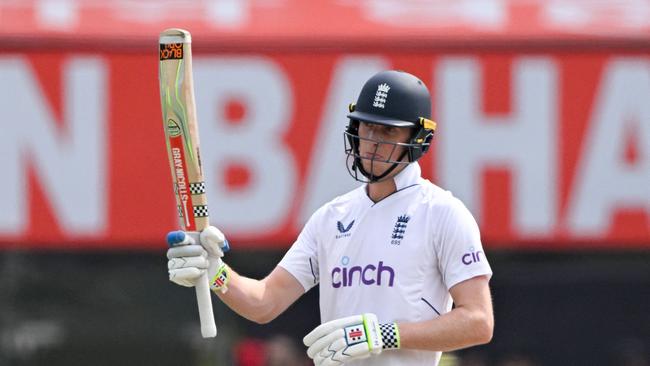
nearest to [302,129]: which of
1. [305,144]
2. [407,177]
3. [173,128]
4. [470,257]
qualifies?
[305,144]

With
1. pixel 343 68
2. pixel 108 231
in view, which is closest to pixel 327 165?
pixel 343 68

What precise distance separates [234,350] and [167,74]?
5.24 meters

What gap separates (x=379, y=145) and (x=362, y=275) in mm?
375

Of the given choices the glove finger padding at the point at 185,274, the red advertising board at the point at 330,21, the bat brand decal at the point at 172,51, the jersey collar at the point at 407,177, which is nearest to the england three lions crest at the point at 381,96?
the jersey collar at the point at 407,177

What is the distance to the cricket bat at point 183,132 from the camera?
12.4 ft

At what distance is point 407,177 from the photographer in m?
3.77

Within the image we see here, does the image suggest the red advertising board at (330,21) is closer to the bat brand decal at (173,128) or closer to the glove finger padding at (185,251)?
the bat brand decal at (173,128)

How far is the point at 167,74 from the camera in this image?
3.83 metres

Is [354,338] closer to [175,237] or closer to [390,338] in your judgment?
[390,338]

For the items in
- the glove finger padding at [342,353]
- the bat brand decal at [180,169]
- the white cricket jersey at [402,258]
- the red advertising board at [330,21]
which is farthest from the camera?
the red advertising board at [330,21]

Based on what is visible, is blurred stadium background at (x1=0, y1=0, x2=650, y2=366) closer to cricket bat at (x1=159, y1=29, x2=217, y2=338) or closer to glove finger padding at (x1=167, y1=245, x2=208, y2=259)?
cricket bat at (x1=159, y1=29, x2=217, y2=338)

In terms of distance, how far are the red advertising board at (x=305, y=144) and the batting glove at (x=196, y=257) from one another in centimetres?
383

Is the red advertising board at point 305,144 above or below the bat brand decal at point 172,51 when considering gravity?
below

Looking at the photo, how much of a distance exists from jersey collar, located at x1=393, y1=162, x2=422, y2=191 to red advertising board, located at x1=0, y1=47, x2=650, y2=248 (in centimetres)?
380
